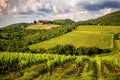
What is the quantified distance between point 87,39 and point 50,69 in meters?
67.1

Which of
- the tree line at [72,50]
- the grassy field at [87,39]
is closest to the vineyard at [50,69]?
the tree line at [72,50]

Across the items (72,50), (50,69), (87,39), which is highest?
(50,69)

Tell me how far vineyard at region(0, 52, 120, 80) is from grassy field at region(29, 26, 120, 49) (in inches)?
1533

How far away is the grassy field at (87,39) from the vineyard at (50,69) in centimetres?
3894

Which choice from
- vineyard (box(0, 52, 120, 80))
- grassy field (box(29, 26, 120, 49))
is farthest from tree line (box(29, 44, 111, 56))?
vineyard (box(0, 52, 120, 80))

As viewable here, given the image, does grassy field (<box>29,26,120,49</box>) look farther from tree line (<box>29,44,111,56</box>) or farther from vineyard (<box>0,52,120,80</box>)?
vineyard (<box>0,52,120,80</box>)

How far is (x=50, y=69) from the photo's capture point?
59.8 m

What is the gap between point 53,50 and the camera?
11162 cm

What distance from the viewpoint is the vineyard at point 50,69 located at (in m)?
49.7

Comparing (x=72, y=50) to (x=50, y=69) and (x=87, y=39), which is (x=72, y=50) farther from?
(x=50, y=69)

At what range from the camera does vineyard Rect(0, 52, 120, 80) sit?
49.7 metres

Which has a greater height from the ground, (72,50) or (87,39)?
(87,39)

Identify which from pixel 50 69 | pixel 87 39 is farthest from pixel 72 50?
pixel 50 69

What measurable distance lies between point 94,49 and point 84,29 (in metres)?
42.8
